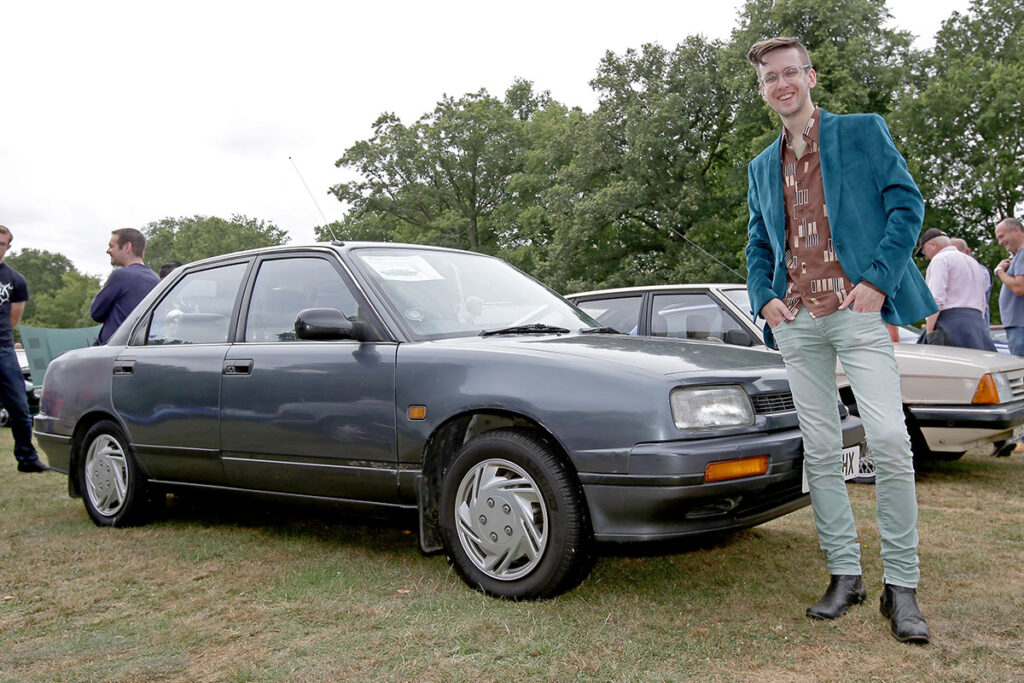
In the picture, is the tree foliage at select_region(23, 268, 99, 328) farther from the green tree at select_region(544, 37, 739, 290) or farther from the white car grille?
the white car grille

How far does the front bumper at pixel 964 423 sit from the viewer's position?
551 cm

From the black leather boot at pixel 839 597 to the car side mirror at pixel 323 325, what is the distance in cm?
214

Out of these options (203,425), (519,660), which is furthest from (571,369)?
(203,425)

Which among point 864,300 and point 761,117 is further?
point 761,117

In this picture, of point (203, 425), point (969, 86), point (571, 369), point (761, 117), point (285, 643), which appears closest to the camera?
point (285, 643)

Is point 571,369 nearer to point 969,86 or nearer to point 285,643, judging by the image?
point 285,643

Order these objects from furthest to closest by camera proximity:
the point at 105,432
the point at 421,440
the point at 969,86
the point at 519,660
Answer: the point at 969,86 → the point at 105,432 → the point at 421,440 → the point at 519,660

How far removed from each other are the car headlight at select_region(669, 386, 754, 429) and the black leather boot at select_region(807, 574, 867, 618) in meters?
0.66

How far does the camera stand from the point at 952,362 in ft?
18.9

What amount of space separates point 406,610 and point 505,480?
611 millimetres

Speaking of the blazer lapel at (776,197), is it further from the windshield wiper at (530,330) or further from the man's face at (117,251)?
the man's face at (117,251)

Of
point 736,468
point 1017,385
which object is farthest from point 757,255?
point 1017,385

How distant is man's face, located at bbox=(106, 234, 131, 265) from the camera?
6863 millimetres

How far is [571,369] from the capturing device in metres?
3.22
